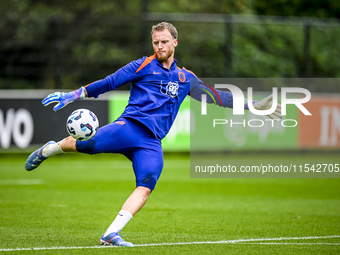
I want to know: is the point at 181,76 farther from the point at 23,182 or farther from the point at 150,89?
the point at 23,182

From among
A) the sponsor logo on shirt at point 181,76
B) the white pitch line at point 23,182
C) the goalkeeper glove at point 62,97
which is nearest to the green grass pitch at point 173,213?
the white pitch line at point 23,182

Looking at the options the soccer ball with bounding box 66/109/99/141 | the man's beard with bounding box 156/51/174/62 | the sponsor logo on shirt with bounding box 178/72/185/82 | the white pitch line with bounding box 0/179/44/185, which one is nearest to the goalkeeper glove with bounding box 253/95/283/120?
the sponsor logo on shirt with bounding box 178/72/185/82

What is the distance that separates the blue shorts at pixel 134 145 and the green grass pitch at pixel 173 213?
0.78 m

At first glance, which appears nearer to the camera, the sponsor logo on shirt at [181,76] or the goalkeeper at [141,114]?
the goalkeeper at [141,114]

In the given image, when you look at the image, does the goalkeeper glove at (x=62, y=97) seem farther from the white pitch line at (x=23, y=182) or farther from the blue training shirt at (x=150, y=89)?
the white pitch line at (x=23, y=182)

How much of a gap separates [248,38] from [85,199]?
14.6m

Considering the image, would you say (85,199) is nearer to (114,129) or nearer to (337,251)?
(114,129)

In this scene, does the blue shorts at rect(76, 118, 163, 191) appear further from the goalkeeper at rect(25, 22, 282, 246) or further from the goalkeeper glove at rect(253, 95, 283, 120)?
the goalkeeper glove at rect(253, 95, 283, 120)

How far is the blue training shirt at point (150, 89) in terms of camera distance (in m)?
5.80

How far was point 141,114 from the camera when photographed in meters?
5.86

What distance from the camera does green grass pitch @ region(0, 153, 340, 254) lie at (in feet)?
19.5

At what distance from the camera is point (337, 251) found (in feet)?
18.9

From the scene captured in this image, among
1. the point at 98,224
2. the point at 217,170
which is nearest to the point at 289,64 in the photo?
the point at 217,170

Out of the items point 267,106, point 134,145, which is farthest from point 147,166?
point 267,106
